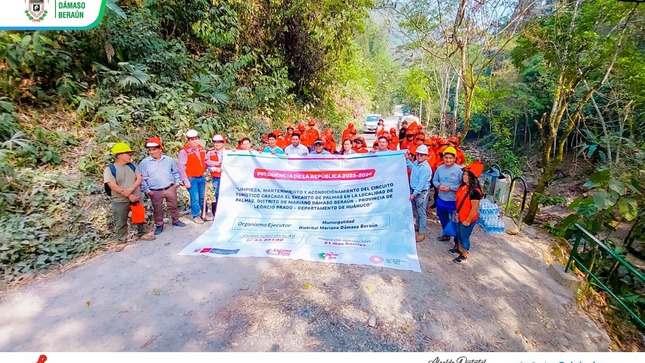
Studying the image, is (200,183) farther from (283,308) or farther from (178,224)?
(283,308)

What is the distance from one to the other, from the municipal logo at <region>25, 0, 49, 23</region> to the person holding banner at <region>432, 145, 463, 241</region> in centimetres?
587

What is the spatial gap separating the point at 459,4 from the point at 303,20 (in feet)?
19.0

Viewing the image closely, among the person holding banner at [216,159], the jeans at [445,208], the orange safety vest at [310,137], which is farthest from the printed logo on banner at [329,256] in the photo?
the orange safety vest at [310,137]

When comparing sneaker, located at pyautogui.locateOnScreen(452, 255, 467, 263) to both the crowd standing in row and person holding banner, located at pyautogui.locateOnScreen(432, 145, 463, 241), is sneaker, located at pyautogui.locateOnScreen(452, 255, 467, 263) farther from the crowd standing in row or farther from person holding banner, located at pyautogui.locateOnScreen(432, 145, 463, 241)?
person holding banner, located at pyautogui.locateOnScreen(432, 145, 463, 241)

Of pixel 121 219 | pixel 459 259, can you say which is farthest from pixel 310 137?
pixel 459 259

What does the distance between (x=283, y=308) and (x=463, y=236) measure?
2.77 m

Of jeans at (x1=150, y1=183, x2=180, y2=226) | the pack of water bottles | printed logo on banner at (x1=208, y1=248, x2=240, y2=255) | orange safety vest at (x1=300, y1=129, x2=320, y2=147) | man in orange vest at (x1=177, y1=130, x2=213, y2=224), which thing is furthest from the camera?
orange safety vest at (x1=300, y1=129, x2=320, y2=147)

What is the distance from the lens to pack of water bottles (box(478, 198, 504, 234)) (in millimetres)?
5492

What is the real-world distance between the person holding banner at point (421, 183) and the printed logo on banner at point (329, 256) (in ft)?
5.04

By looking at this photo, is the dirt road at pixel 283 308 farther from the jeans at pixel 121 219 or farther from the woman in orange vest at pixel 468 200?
the woman in orange vest at pixel 468 200

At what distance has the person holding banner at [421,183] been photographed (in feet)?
15.1
